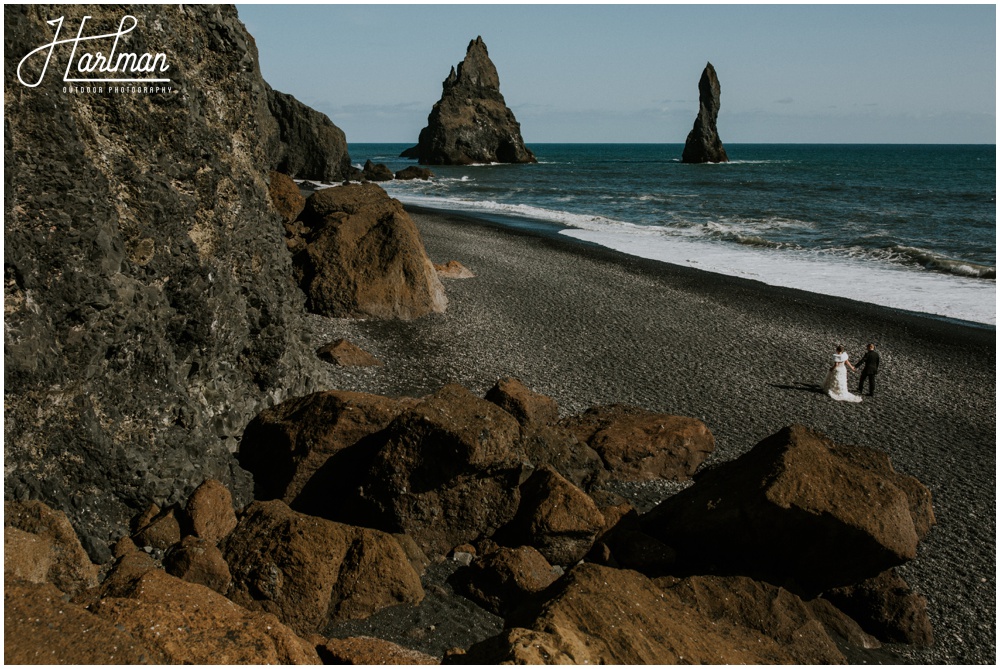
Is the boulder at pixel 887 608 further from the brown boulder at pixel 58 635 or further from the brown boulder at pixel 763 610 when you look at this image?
the brown boulder at pixel 58 635

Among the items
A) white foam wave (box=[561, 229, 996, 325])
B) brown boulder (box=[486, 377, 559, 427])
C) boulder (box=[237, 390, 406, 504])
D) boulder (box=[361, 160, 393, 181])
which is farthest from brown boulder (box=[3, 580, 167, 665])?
boulder (box=[361, 160, 393, 181])

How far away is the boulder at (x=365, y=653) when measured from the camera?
227 inches

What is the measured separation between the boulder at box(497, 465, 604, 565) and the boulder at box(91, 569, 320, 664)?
3073 millimetres

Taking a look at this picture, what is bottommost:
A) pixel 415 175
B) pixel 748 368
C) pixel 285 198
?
pixel 748 368

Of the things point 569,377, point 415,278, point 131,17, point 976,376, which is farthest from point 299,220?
point 976,376

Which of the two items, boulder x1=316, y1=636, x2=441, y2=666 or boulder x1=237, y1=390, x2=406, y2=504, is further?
boulder x1=237, y1=390, x2=406, y2=504

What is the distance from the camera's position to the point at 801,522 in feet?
24.0

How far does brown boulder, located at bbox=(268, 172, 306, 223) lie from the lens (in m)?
19.1

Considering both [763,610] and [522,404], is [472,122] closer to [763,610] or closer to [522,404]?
[522,404]

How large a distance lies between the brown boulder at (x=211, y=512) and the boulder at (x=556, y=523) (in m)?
3.00

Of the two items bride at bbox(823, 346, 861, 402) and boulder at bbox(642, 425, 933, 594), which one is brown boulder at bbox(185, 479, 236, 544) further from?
bride at bbox(823, 346, 861, 402)

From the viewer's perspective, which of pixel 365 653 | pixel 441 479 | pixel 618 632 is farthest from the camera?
pixel 441 479

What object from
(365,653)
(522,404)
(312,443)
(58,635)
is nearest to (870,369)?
(522,404)

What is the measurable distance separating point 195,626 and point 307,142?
56.0 meters
